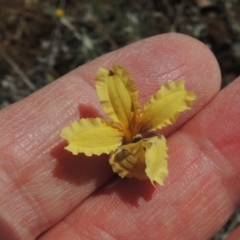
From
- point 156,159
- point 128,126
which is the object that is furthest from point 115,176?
point 156,159

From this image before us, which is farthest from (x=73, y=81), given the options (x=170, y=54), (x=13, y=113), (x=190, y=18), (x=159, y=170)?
(x=190, y=18)

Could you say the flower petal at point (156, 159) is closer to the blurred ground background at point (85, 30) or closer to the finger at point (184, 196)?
the finger at point (184, 196)

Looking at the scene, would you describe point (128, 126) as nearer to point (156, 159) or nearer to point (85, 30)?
point (156, 159)

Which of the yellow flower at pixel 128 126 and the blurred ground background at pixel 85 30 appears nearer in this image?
the yellow flower at pixel 128 126

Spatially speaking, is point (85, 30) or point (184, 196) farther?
point (85, 30)

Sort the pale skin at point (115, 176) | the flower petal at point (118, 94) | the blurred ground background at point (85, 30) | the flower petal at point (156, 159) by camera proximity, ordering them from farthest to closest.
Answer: the blurred ground background at point (85, 30) < the pale skin at point (115, 176) < the flower petal at point (118, 94) < the flower petal at point (156, 159)

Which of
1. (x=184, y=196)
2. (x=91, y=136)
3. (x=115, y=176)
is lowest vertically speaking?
(x=184, y=196)

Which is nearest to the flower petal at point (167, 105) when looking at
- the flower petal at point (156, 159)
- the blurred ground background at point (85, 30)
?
the flower petal at point (156, 159)

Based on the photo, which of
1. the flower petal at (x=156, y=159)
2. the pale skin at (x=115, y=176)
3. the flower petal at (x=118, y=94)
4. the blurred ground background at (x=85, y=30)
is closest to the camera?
the flower petal at (x=156, y=159)

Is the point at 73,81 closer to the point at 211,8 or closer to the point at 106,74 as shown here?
the point at 106,74
